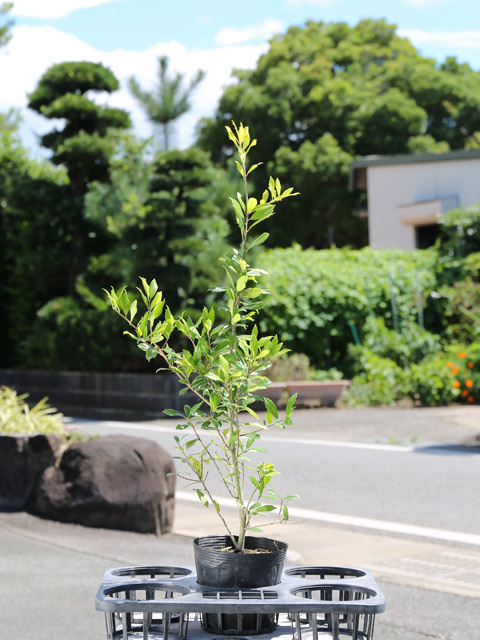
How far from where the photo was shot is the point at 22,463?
8.16 m

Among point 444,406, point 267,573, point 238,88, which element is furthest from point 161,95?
point 238,88

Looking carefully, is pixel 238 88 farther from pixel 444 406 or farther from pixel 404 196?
pixel 444 406

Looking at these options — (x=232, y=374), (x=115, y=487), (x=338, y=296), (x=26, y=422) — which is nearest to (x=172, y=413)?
(x=232, y=374)

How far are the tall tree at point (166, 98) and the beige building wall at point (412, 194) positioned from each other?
10375 millimetres

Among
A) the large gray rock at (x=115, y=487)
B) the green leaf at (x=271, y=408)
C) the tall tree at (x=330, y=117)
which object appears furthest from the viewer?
the tall tree at (x=330, y=117)

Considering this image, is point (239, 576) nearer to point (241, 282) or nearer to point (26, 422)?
point (241, 282)

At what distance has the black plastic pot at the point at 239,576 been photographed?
89.1 inches

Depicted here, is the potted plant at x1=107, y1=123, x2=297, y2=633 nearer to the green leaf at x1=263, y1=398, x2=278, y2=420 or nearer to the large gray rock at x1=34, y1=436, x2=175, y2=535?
the green leaf at x1=263, y1=398, x2=278, y2=420

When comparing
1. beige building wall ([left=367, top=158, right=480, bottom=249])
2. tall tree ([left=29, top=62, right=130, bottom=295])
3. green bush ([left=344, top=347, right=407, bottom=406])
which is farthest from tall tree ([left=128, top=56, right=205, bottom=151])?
beige building wall ([left=367, top=158, right=480, bottom=249])

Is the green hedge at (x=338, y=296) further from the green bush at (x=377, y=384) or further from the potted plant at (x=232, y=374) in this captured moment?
the potted plant at (x=232, y=374)

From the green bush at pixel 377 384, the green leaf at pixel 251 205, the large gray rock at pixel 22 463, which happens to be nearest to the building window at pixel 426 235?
the green bush at pixel 377 384

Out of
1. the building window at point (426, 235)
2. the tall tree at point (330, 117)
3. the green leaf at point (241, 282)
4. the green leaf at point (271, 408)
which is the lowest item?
the green leaf at point (271, 408)

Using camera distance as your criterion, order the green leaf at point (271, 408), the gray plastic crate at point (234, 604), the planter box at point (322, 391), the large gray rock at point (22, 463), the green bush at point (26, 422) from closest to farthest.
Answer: the gray plastic crate at point (234, 604) → the green leaf at point (271, 408) → the large gray rock at point (22, 463) → the green bush at point (26, 422) → the planter box at point (322, 391)

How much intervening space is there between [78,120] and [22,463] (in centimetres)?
1527
